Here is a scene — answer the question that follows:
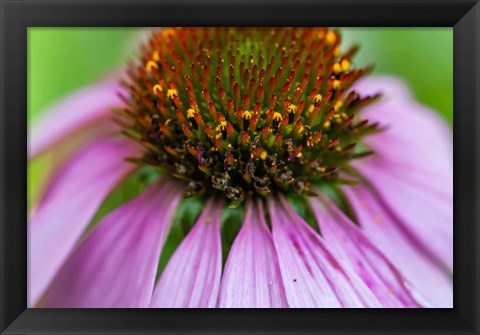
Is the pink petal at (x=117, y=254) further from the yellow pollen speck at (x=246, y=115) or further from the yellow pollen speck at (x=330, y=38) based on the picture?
the yellow pollen speck at (x=330, y=38)

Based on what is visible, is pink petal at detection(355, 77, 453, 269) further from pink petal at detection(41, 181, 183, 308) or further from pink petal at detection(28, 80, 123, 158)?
pink petal at detection(28, 80, 123, 158)

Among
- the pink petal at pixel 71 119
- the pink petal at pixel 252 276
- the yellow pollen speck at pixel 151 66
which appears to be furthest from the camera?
the pink petal at pixel 71 119

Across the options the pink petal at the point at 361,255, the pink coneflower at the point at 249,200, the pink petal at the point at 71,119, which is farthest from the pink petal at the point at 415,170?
the pink petal at the point at 71,119

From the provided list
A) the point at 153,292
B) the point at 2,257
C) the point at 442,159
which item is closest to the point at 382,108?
the point at 442,159

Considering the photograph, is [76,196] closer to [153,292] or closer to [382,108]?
[153,292]

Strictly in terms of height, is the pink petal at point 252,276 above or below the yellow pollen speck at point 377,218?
below

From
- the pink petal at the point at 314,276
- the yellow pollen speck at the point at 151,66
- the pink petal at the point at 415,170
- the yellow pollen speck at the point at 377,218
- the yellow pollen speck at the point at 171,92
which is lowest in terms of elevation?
the pink petal at the point at 314,276

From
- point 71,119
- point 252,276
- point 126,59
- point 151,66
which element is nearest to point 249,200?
point 252,276
